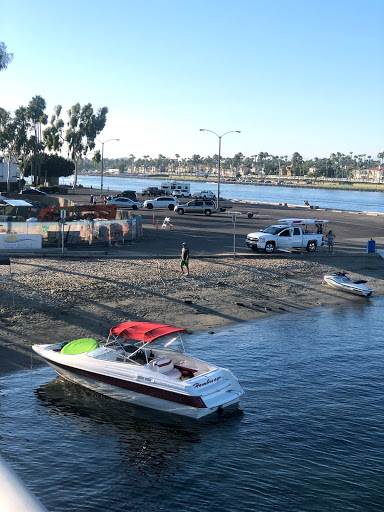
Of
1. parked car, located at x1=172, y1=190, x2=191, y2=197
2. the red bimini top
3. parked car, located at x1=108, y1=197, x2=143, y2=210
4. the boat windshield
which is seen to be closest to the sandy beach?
the boat windshield

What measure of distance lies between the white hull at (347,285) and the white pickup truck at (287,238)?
7.34m

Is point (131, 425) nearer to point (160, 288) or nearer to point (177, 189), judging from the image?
point (160, 288)

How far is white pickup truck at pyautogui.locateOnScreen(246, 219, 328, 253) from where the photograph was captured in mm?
38250

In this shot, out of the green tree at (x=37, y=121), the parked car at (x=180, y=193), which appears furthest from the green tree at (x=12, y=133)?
the parked car at (x=180, y=193)

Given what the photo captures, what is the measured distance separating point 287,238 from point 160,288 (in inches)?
551

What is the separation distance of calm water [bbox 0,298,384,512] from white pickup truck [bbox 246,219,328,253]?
18232mm

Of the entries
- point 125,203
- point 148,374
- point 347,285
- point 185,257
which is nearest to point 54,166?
point 125,203

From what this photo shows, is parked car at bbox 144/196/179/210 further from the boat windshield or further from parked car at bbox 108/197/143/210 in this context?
the boat windshield

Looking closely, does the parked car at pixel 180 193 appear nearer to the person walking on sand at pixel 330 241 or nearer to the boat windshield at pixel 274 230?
the boat windshield at pixel 274 230

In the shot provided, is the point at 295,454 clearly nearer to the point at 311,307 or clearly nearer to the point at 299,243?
the point at 311,307

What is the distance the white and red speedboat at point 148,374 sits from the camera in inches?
599

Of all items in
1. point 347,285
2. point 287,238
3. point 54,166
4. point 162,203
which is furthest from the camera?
point 54,166

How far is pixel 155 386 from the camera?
607 inches

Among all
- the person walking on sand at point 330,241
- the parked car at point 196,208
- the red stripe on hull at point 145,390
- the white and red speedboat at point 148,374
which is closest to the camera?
the red stripe on hull at point 145,390
